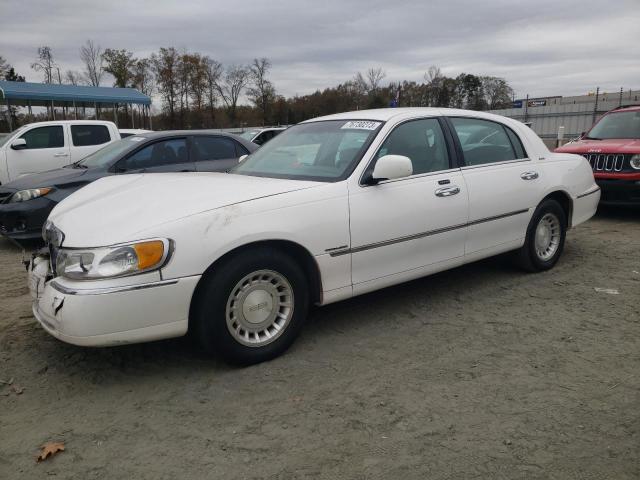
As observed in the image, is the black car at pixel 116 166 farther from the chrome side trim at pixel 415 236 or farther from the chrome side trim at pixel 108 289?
the chrome side trim at pixel 415 236

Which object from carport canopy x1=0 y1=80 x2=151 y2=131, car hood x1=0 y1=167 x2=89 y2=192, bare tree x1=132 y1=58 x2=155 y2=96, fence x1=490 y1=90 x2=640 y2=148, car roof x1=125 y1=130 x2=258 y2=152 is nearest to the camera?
car hood x1=0 y1=167 x2=89 y2=192

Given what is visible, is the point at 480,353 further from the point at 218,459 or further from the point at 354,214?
the point at 218,459

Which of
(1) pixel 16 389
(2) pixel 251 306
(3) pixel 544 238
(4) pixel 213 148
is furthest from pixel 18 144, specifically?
(3) pixel 544 238

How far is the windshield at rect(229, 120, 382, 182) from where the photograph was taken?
392cm

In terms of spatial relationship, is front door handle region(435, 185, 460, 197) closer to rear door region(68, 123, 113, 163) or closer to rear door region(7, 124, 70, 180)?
rear door region(68, 123, 113, 163)

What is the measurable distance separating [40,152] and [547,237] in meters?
9.42

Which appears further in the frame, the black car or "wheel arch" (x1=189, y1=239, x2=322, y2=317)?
the black car

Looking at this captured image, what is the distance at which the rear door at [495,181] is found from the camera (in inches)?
178

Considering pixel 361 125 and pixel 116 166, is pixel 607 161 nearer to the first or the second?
pixel 361 125

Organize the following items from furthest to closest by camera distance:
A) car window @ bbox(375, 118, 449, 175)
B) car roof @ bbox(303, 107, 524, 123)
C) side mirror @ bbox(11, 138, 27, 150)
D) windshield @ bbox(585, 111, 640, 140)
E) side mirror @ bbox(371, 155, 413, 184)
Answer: side mirror @ bbox(11, 138, 27, 150) → windshield @ bbox(585, 111, 640, 140) → car roof @ bbox(303, 107, 524, 123) → car window @ bbox(375, 118, 449, 175) → side mirror @ bbox(371, 155, 413, 184)

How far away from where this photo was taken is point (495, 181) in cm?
466

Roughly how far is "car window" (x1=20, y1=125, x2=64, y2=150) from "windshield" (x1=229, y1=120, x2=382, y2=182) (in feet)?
24.9

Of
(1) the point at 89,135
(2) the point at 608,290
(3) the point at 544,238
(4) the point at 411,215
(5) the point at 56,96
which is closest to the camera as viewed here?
(4) the point at 411,215

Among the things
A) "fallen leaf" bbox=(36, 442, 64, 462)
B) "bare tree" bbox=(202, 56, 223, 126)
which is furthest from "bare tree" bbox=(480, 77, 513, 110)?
"fallen leaf" bbox=(36, 442, 64, 462)
